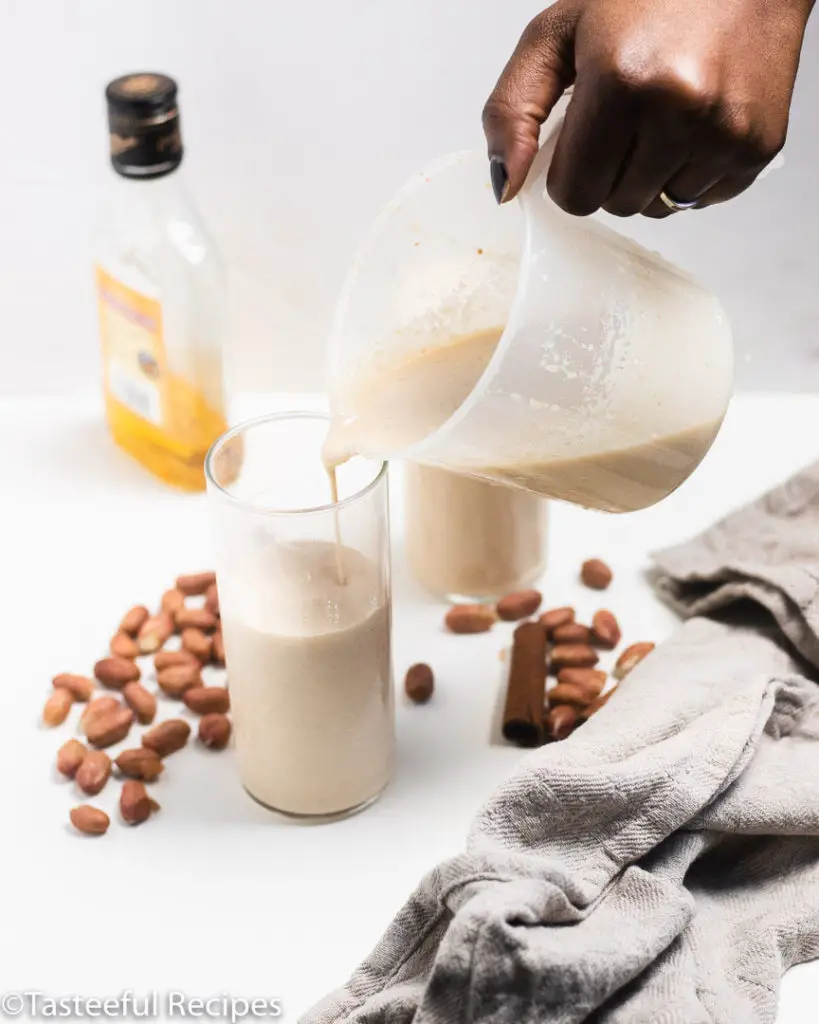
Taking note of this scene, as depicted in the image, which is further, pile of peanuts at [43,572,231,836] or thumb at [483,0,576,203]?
pile of peanuts at [43,572,231,836]

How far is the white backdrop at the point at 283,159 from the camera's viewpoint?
109 cm

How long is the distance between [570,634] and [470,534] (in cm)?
10

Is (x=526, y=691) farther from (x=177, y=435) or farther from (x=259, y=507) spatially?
(x=177, y=435)

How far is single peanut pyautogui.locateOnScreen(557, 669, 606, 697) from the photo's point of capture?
953mm

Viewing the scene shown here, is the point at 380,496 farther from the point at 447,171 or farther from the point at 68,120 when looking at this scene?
the point at 68,120

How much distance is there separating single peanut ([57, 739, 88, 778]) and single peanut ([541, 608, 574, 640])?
309 millimetres

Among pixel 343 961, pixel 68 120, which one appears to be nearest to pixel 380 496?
pixel 343 961

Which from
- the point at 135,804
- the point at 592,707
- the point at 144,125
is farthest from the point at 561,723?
the point at 144,125

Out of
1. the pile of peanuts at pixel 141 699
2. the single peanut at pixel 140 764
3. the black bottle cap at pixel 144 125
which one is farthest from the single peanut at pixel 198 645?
the black bottle cap at pixel 144 125

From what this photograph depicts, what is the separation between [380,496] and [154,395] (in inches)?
14.4

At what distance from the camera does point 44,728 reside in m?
0.95

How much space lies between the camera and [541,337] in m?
0.71

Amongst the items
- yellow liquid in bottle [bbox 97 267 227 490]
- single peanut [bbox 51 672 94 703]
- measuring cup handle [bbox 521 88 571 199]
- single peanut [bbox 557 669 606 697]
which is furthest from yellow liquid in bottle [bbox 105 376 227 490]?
measuring cup handle [bbox 521 88 571 199]

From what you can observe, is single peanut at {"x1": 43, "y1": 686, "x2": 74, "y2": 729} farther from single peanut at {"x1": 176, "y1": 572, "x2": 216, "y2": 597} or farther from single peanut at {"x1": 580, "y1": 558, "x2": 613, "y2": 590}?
single peanut at {"x1": 580, "y1": 558, "x2": 613, "y2": 590}
